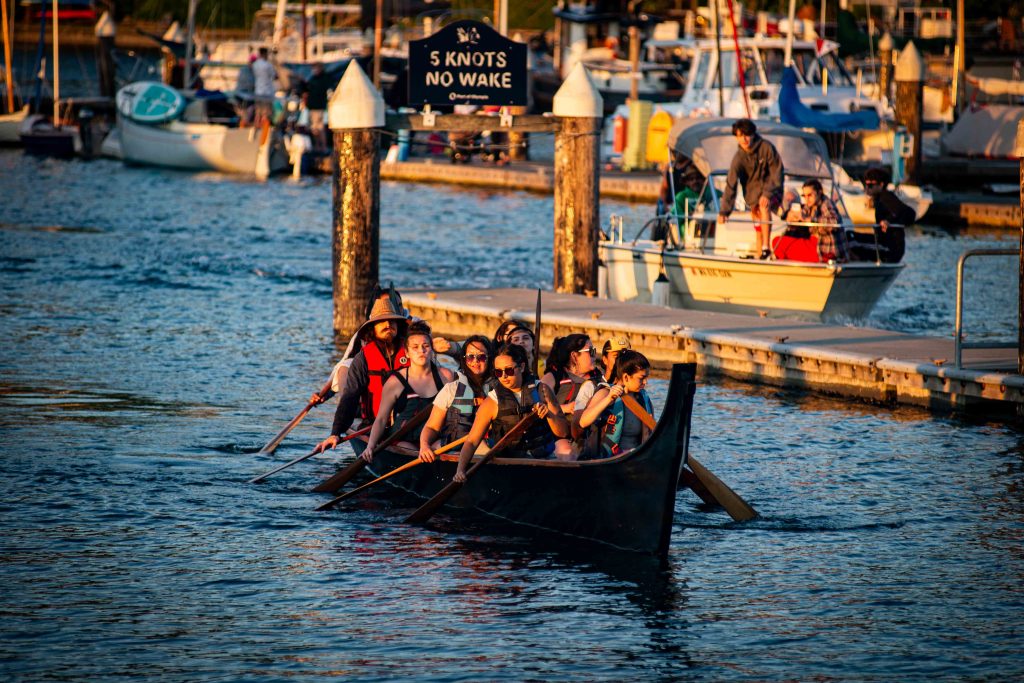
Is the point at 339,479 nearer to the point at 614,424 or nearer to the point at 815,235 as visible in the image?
the point at 614,424

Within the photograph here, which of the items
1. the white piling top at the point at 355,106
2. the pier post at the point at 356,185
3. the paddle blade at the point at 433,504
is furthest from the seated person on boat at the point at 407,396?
the white piling top at the point at 355,106

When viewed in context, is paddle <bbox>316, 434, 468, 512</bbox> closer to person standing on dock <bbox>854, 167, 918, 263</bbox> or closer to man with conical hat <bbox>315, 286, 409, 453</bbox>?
man with conical hat <bbox>315, 286, 409, 453</bbox>

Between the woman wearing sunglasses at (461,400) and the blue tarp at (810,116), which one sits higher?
the blue tarp at (810,116)

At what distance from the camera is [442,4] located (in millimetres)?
63469

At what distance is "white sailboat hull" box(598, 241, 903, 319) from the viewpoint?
18094mm

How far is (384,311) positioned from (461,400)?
4.80ft

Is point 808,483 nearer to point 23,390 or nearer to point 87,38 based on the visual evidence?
point 23,390

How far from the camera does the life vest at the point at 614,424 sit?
10.7 m

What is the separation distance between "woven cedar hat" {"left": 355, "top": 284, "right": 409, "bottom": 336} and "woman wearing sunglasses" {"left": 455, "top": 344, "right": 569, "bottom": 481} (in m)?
1.72

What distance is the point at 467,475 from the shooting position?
10844 millimetres

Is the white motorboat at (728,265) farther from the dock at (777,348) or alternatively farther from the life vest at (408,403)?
the life vest at (408,403)

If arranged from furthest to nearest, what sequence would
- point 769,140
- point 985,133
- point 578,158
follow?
point 985,133 < point 769,140 < point 578,158

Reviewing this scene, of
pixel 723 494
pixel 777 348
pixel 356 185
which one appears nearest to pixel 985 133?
pixel 777 348

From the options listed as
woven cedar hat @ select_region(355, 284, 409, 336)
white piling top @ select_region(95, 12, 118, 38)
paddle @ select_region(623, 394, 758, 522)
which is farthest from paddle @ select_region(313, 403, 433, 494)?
white piling top @ select_region(95, 12, 118, 38)
